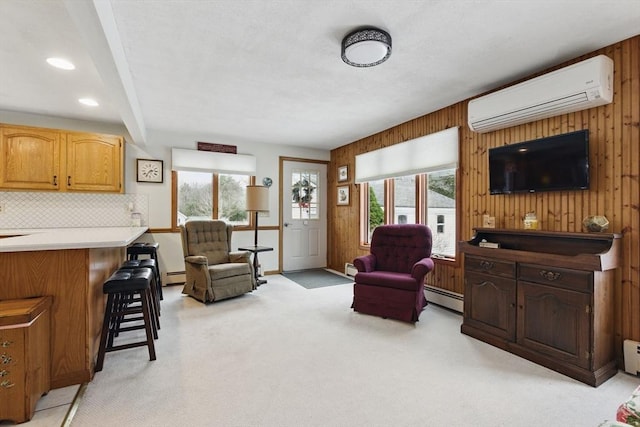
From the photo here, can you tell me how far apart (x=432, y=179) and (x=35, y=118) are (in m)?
5.25

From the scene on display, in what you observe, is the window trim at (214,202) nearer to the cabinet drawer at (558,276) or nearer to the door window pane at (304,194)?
the door window pane at (304,194)

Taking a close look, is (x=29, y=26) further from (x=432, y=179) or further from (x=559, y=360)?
(x=559, y=360)

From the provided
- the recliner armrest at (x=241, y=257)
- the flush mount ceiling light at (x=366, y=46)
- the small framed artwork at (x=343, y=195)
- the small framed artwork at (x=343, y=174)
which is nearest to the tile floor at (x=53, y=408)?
the recliner armrest at (x=241, y=257)

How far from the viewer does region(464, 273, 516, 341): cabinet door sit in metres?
2.61

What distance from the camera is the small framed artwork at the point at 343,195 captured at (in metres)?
5.72

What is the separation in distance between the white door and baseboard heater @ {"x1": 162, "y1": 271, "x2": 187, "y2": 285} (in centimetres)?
177

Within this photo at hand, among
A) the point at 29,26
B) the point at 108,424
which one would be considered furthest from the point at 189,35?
the point at 108,424

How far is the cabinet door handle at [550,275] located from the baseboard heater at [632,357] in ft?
2.17

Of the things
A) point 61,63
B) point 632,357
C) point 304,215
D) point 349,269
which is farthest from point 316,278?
point 61,63

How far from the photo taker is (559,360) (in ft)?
7.48

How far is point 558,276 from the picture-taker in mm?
2320

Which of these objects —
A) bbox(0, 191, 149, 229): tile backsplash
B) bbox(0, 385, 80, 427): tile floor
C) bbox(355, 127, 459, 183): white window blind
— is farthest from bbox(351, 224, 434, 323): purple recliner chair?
bbox(0, 191, 149, 229): tile backsplash

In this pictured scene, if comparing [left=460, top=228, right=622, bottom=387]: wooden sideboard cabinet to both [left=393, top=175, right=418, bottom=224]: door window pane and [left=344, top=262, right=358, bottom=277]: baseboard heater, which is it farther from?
[left=344, top=262, right=358, bottom=277]: baseboard heater

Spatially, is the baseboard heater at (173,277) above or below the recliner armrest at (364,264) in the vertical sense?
below
